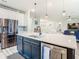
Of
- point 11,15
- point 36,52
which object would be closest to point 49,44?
point 36,52

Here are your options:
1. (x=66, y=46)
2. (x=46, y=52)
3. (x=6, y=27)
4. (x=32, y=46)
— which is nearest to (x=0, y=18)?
(x=6, y=27)

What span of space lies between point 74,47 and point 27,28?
5.36 m

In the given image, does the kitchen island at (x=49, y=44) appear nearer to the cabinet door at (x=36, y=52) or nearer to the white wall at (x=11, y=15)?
the cabinet door at (x=36, y=52)

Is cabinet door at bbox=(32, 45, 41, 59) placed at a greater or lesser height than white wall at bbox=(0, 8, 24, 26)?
lesser

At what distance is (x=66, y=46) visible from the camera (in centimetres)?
179

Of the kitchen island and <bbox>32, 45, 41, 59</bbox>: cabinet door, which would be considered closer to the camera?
the kitchen island

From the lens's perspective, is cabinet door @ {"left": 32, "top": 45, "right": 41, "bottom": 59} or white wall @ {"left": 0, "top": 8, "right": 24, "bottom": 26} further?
white wall @ {"left": 0, "top": 8, "right": 24, "bottom": 26}

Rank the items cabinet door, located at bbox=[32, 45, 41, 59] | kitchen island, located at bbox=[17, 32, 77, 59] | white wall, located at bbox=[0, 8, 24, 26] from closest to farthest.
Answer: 1. kitchen island, located at bbox=[17, 32, 77, 59]
2. cabinet door, located at bbox=[32, 45, 41, 59]
3. white wall, located at bbox=[0, 8, 24, 26]

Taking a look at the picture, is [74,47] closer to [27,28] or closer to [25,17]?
[27,28]

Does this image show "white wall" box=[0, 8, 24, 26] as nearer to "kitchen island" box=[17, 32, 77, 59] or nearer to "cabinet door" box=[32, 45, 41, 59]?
"kitchen island" box=[17, 32, 77, 59]

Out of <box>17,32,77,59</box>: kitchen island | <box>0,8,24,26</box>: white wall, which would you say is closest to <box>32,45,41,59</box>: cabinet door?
<box>17,32,77,59</box>: kitchen island

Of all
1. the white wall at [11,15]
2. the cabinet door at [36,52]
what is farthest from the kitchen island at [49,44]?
the white wall at [11,15]

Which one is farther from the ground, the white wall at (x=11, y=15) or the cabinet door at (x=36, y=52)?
the white wall at (x=11, y=15)

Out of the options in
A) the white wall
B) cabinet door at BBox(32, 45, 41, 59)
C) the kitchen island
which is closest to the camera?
the kitchen island
